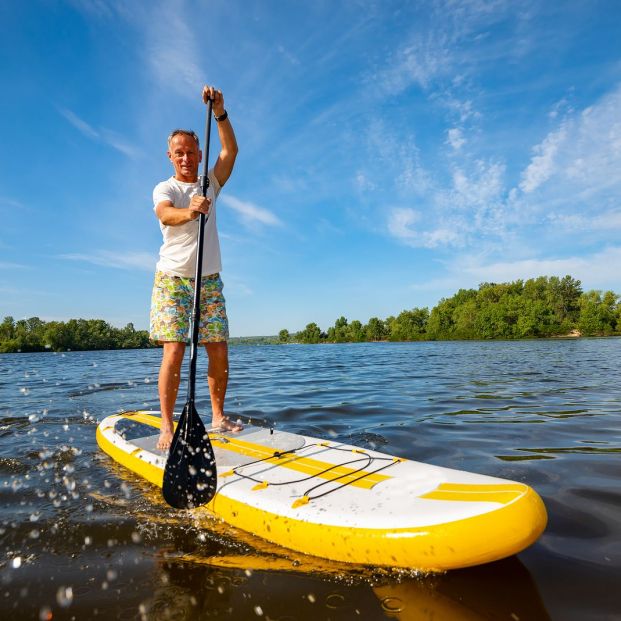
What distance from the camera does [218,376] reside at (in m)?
4.18

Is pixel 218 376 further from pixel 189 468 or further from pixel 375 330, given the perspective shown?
pixel 375 330

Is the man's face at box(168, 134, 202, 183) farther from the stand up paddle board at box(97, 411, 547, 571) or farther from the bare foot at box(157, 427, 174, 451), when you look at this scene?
the stand up paddle board at box(97, 411, 547, 571)

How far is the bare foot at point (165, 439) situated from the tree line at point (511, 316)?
249 ft

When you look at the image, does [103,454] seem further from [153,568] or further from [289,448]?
[153,568]

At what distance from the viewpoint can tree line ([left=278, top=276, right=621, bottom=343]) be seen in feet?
232

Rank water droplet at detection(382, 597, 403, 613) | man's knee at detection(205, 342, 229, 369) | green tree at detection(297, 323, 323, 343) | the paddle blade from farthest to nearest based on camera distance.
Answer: green tree at detection(297, 323, 323, 343)
man's knee at detection(205, 342, 229, 369)
the paddle blade
water droplet at detection(382, 597, 403, 613)

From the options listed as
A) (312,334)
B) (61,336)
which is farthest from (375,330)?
(61,336)

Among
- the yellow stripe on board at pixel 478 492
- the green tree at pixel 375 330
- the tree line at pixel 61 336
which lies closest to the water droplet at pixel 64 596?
the yellow stripe on board at pixel 478 492

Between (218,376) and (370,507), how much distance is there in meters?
2.35

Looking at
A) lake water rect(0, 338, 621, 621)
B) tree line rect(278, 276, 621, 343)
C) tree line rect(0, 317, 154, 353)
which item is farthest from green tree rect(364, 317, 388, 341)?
lake water rect(0, 338, 621, 621)

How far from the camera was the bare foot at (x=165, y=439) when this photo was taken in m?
3.71

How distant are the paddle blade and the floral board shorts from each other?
0.89m

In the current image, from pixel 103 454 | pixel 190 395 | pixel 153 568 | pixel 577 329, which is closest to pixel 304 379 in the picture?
pixel 103 454

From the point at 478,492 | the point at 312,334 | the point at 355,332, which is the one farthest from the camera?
the point at 312,334
